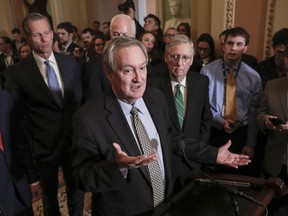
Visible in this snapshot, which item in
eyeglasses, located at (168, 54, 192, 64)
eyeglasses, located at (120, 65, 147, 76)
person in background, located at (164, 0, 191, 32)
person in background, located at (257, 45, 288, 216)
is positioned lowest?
person in background, located at (257, 45, 288, 216)

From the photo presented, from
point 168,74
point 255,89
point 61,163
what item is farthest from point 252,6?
point 61,163

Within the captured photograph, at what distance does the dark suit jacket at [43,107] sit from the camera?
2.01m

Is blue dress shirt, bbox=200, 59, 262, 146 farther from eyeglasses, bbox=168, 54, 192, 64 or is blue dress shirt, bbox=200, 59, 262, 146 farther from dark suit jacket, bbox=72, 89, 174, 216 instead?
dark suit jacket, bbox=72, 89, 174, 216

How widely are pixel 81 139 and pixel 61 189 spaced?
7.25ft

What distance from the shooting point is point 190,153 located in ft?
5.02

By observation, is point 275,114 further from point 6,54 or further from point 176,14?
point 6,54

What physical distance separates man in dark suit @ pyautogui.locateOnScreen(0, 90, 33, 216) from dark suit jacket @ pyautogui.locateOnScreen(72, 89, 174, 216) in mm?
489

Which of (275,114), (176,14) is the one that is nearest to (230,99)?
(275,114)

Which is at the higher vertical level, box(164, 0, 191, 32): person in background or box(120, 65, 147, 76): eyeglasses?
box(164, 0, 191, 32): person in background

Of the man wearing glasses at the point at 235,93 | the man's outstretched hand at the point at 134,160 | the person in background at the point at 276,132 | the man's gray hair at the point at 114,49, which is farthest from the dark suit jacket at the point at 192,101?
the man's outstretched hand at the point at 134,160

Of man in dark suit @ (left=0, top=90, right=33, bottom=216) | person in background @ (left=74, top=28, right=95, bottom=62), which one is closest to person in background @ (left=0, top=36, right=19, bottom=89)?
person in background @ (left=74, top=28, right=95, bottom=62)

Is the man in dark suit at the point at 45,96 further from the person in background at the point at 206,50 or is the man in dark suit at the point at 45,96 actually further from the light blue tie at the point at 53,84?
the person in background at the point at 206,50

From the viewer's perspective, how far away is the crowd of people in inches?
50.8

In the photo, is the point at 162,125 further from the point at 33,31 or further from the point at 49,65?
the point at 33,31
